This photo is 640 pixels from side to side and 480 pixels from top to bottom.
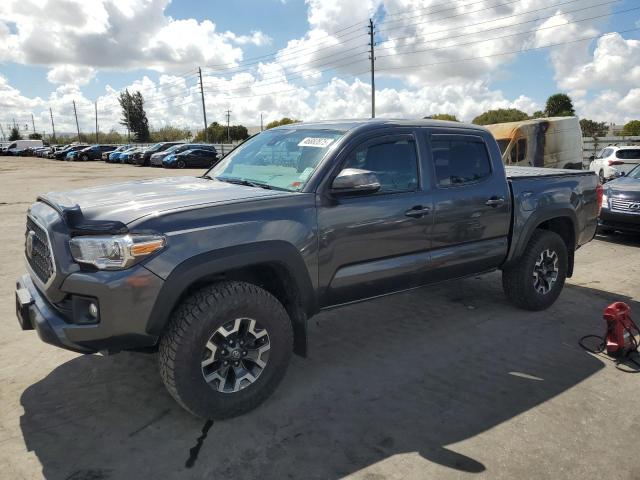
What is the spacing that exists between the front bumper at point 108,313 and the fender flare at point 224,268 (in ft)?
0.18

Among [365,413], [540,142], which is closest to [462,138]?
[365,413]

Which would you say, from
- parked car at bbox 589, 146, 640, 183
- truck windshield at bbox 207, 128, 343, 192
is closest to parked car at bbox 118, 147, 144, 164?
parked car at bbox 589, 146, 640, 183

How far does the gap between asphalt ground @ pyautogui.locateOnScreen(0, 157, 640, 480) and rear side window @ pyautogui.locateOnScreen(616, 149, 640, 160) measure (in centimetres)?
1554

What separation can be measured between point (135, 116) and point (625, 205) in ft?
283

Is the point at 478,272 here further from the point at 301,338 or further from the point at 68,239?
the point at 68,239

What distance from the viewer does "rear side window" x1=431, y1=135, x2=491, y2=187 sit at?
4.28 meters

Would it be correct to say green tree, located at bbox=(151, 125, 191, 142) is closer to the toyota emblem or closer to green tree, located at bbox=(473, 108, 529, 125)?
green tree, located at bbox=(473, 108, 529, 125)

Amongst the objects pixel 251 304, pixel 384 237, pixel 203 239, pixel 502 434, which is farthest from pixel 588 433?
pixel 203 239

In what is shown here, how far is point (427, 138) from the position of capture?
4.22 meters

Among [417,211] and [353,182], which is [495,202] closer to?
[417,211]

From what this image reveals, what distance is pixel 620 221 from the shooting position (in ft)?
29.2

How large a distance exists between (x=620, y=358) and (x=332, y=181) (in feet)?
9.18

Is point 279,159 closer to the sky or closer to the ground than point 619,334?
closer to the sky

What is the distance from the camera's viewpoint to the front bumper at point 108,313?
275 centimetres
